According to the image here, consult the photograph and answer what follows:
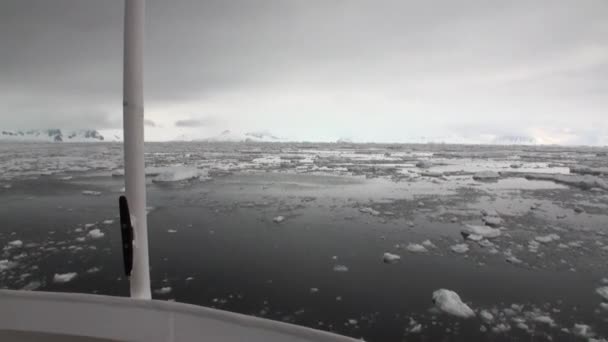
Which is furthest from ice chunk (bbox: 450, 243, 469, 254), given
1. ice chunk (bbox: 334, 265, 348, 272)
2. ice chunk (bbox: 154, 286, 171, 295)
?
ice chunk (bbox: 154, 286, 171, 295)

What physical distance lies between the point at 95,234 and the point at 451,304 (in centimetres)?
563

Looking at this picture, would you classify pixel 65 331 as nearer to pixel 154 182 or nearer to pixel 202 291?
pixel 202 291

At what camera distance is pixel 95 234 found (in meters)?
5.55

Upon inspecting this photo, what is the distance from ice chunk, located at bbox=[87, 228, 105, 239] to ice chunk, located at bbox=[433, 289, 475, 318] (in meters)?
5.31

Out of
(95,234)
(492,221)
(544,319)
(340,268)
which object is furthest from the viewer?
(492,221)

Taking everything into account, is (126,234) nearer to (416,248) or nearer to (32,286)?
(32,286)

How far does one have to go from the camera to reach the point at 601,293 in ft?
12.1

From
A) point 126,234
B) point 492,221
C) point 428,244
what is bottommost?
point 428,244

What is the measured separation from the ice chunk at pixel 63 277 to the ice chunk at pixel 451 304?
13.8 feet

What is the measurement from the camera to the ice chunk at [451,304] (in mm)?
3232

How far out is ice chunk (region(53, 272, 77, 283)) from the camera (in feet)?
12.3

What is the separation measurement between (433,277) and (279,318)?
2.16 metres

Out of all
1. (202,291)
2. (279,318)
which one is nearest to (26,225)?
(202,291)

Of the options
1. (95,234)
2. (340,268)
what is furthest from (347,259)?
(95,234)
